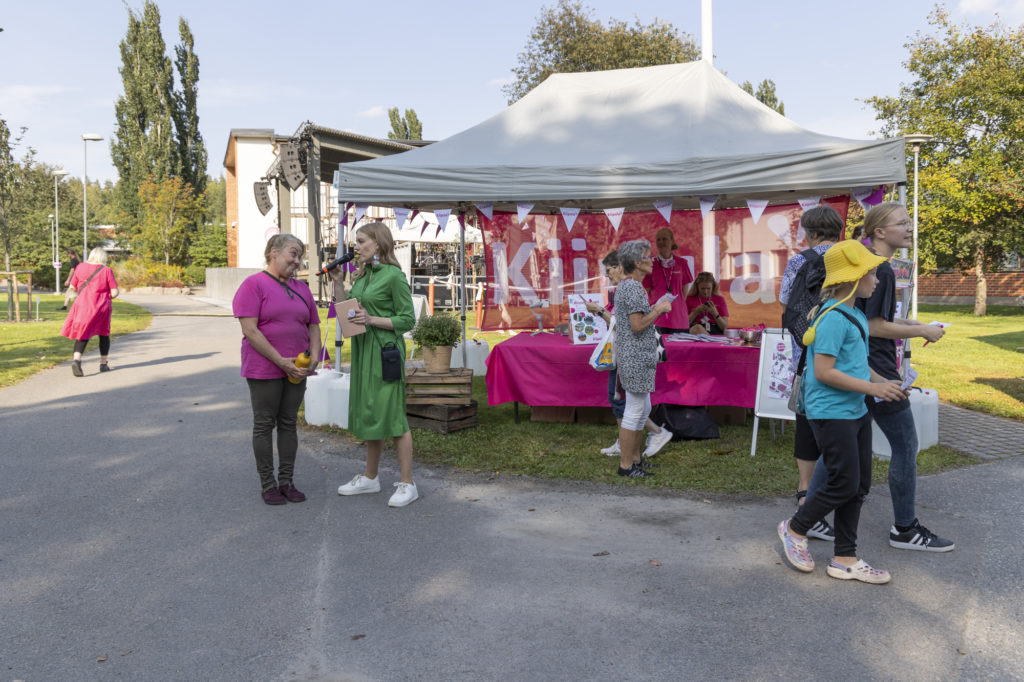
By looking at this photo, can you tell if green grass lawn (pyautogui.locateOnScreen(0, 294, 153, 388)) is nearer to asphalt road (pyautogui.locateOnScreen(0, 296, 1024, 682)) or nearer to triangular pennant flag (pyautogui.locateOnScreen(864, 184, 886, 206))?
asphalt road (pyautogui.locateOnScreen(0, 296, 1024, 682))

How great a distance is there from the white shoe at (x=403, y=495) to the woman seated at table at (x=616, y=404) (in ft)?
5.42

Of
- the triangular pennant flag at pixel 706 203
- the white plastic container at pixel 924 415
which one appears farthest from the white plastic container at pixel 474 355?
the white plastic container at pixel 924 415

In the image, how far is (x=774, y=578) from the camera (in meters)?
4.04

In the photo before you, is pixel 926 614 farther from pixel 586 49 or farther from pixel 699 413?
pixel 586 49

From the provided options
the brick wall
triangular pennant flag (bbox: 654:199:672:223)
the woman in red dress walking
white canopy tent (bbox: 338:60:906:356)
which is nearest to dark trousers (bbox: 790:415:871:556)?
white canopy tent (bbox: 338:60:906:356)

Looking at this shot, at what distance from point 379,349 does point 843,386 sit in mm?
2920

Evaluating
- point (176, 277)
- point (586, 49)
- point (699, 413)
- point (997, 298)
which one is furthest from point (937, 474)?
point (176, 277)

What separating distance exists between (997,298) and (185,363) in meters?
34.4

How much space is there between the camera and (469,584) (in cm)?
399

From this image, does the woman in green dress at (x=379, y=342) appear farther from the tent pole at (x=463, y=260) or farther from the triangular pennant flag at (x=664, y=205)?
the tent pole at (x=463, y=260)

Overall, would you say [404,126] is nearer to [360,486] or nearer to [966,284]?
Result: [966,284]

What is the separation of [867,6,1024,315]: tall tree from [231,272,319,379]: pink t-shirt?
25.3 metres

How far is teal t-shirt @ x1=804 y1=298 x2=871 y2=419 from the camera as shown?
3662 mm

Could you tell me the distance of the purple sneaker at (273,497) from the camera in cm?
535
